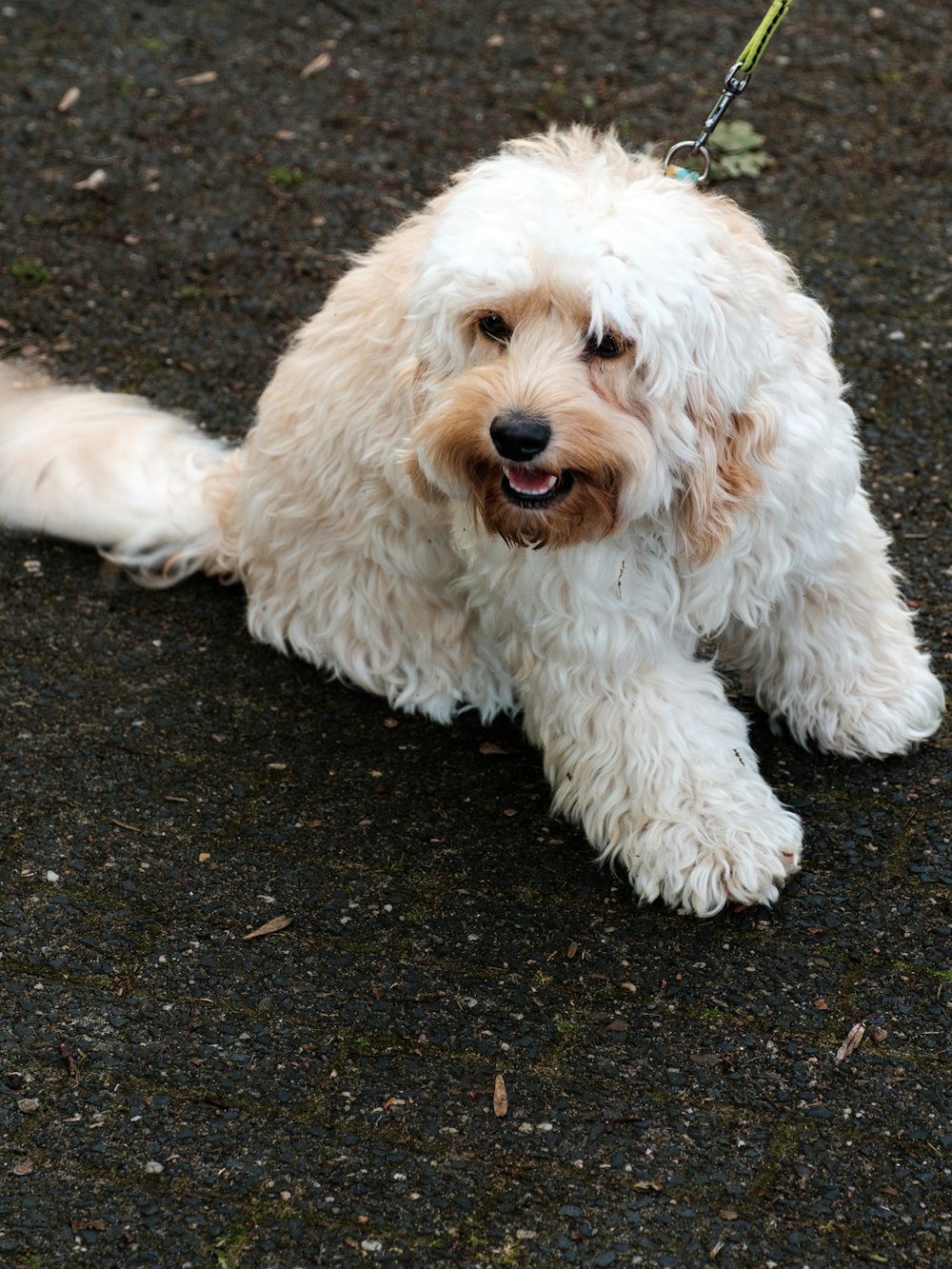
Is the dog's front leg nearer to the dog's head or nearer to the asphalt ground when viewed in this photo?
the asphalt ground

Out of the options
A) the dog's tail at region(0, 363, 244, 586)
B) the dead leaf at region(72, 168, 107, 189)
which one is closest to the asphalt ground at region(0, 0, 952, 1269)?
the dog's tail at region(0, 363, 244, 586)

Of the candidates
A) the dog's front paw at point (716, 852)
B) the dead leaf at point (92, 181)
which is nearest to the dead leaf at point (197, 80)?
the dead leaf at point (92, 181)

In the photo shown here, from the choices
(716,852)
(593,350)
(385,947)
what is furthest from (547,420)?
(385,947)

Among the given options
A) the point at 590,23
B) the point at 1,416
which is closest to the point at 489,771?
the point at 1,416

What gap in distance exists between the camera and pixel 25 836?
3459 millimetres

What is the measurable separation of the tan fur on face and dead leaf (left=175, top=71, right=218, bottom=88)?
3.88m

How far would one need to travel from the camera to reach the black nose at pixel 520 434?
271 cm

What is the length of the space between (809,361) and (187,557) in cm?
192

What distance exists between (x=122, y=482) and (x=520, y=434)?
175cm

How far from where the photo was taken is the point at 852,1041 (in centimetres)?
289

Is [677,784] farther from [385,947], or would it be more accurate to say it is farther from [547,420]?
[547,420]

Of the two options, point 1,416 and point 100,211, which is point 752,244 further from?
point 100,211

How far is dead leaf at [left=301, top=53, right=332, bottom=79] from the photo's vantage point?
6.19m

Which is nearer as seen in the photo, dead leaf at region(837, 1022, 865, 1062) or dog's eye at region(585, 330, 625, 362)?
dog's eye at region(585, 330, 625, 362)
